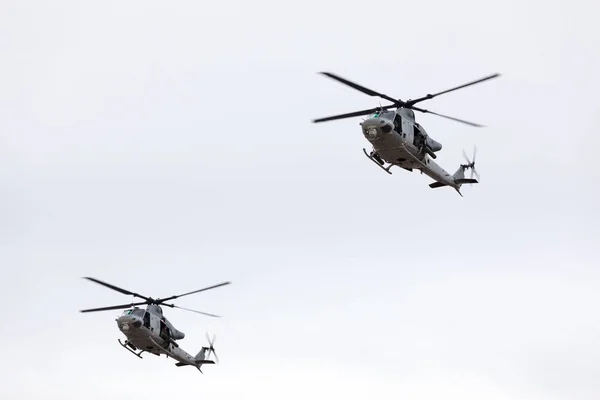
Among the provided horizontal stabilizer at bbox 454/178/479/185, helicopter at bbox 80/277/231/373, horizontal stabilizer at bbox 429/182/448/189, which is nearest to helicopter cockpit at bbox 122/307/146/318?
helicopter at bbox 80/277/231/373

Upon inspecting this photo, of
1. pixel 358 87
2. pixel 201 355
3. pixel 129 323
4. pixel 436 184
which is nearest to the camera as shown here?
pixel 358 87

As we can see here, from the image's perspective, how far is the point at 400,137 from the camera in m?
63.0

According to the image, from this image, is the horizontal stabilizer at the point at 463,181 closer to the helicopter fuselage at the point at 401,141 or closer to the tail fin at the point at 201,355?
the helicopter fuselage at the point at 401,141

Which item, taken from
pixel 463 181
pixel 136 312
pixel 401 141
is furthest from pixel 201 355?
pixel 401 141

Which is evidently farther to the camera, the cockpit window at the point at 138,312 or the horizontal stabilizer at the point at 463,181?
the cockpit window at the point at 138,312

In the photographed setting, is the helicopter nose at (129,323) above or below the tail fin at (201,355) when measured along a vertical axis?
below

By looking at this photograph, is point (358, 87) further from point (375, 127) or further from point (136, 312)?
point (136, 312)

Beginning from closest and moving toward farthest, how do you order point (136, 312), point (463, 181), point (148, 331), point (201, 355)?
point (463, 181) → point (148, 331) → point (136, 312) → point (201, 355)

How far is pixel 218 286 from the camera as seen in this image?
254ft

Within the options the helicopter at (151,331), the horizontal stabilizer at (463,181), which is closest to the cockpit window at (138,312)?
the helicopter at (151,331)

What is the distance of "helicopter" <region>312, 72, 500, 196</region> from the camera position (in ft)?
202

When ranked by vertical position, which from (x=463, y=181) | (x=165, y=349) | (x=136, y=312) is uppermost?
(x=463, y=181)

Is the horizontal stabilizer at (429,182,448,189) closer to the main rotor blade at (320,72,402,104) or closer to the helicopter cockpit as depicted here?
the main rotor blade at (320,72,402,104)

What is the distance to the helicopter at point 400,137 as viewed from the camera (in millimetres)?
61719
